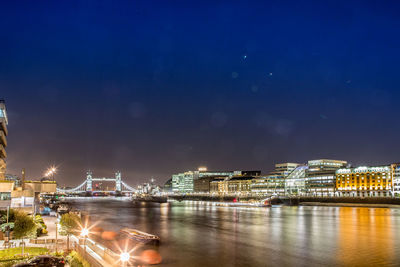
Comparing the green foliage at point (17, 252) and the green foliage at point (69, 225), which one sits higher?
the green foliage at point (69, 225)

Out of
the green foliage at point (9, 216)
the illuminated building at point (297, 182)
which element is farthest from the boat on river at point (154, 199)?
the green foliage at point (9, 216)

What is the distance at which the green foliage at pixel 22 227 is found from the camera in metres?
26.3

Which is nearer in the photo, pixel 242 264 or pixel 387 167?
pixel 242 264

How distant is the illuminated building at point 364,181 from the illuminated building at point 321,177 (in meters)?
4.66

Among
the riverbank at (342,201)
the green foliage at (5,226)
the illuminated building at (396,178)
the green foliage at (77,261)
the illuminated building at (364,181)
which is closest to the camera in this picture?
the green foliage at (77,261)

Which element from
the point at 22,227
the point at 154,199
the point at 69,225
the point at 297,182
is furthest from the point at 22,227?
the point at 297,182

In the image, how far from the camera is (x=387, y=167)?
141m

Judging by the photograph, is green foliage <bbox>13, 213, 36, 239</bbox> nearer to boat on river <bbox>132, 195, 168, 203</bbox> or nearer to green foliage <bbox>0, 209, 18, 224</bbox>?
green foliage <bbox>0, 209, 18, 224</bbox>

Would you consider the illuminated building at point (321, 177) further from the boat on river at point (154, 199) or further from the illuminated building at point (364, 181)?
the boat on river at point (154, 199)

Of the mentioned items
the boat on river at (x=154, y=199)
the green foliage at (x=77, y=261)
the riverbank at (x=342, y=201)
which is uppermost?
the green foliage at (x=77, y=261)

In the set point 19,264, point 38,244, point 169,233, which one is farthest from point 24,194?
point 19,264

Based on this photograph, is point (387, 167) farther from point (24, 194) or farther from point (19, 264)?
point (19, 264)

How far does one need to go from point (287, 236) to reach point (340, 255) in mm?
11969

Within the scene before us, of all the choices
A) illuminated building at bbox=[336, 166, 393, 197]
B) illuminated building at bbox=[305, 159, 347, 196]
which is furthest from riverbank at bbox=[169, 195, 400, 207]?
illuminated building at bbox=[305, 159, 347, 196]
